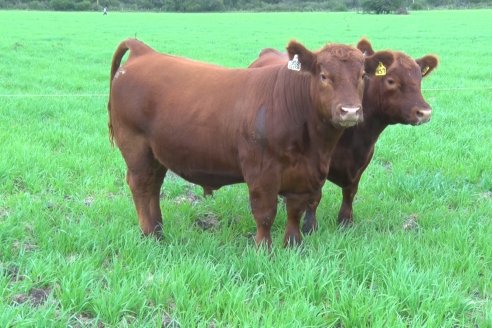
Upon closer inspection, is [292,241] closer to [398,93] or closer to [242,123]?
[242,123]

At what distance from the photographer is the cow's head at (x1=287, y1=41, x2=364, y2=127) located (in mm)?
3699

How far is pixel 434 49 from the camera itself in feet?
76.7

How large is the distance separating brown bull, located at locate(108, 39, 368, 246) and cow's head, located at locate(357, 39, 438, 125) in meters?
0.40

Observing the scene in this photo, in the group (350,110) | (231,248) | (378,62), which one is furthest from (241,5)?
(350,110)

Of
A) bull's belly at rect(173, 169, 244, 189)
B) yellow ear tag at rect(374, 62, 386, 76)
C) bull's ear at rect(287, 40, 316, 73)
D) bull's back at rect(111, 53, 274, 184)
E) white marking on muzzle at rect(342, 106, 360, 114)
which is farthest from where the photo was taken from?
yellow ear tag at rect(374, 62, 386, 76)

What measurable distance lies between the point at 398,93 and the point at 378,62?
0.53m

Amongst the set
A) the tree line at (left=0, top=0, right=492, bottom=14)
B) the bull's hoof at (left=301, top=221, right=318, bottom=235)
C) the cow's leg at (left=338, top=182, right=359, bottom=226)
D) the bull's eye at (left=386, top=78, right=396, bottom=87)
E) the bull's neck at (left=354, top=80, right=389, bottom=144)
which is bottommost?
the tree line at (left=0, top=0, right=492, bottom=14)

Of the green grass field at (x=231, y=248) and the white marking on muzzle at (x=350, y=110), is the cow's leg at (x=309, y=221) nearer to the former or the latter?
the green grass field at (x=231, y=248)

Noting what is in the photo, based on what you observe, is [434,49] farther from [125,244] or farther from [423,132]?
[125,244]

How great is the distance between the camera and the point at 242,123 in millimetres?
4176

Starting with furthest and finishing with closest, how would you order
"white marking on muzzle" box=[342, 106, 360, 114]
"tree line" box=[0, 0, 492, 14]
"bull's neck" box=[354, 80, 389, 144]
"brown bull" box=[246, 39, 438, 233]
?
1. "tree line" box=[0, 0, 492, 14]
2. "bull's neck" box=[354, 80, 389, 144]
3. "brown bull" box=[246, 39, 438, 233]
4. "white marking on muzzle" box=[342, 106, 360, 114]

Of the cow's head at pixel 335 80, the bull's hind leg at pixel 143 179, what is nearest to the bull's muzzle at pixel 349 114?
the cow's head at pixel 335 80

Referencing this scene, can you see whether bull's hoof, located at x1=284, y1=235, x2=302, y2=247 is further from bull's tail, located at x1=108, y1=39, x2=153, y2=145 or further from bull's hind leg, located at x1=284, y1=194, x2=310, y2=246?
bull's tail, located at x1=108, y1=39, x2=153, y2=145

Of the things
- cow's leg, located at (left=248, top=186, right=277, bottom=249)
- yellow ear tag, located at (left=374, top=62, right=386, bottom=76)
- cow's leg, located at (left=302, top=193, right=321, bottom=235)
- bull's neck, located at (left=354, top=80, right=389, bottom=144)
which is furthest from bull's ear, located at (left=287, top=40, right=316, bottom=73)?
cow's leg, located at (left=302, top=193, right=321, bottom=235)
